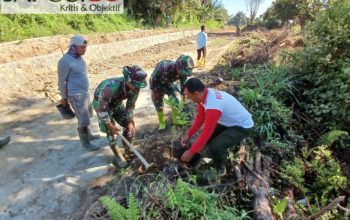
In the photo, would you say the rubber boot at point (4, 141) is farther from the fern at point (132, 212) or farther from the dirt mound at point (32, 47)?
the dirt mound at point (32, 47)

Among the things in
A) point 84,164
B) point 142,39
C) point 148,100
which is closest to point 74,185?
point 84,164

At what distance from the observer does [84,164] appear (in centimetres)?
499

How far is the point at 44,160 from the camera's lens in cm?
510

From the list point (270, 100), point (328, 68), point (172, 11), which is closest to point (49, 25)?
point (270, 100)

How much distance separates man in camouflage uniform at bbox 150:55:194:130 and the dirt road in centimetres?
73

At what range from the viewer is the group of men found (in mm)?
3529

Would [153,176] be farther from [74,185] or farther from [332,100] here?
[332,100]

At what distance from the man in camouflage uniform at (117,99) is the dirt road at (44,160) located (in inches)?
26.8

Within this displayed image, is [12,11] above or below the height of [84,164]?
above

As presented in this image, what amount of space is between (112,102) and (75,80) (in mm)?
716

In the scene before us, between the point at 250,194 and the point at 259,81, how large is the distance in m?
3.22

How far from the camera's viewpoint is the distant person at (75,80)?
4.65 metres

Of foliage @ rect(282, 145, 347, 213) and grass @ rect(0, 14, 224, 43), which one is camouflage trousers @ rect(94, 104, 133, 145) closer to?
foliage @ rect(282, 145, 347, 213)

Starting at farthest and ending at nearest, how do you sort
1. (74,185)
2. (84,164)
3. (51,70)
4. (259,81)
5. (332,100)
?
(51,70)
(259,81)
(332,100)
(84,164)
(74,185)
